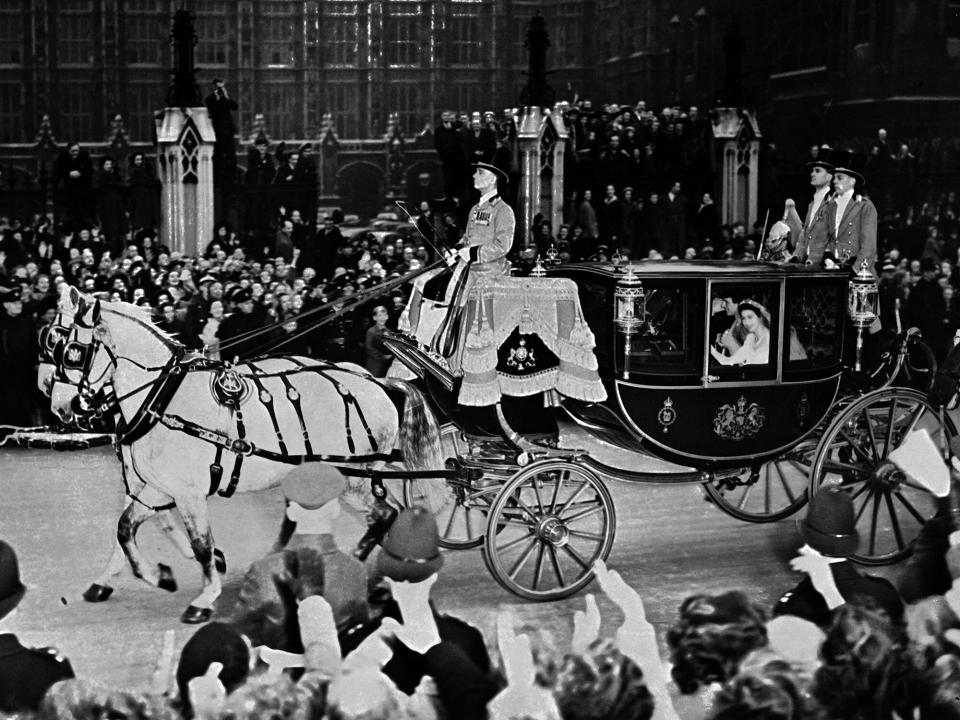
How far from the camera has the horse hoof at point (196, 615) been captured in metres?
6.39

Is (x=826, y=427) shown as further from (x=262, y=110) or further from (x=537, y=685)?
(x=262, y=110)

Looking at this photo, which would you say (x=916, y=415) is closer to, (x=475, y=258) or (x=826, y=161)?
(x=826, y=161)

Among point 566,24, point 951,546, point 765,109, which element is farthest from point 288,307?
point 951,546

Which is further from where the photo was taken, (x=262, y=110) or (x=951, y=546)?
(x=262, y=110)

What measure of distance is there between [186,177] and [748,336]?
7.55 metres

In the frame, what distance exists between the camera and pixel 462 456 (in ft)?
23.8

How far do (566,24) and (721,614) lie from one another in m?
11.2

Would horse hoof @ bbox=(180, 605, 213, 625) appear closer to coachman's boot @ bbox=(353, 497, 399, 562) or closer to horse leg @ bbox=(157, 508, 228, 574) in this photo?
horse leg @ bbox=(157, 508, 228, 574)

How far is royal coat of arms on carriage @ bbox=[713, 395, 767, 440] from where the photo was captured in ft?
23.5

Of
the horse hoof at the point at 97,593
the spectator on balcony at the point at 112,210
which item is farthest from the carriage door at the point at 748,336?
the spectator on balcony at the point at 112,210

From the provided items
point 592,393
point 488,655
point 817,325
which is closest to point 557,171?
point 817,325

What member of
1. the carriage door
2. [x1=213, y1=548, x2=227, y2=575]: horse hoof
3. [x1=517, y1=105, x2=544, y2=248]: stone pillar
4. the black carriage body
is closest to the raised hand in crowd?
the black carriage body

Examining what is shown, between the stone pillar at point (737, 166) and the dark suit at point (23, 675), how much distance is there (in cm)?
1200

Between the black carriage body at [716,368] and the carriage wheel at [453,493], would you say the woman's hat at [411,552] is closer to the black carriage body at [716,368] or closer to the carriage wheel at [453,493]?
the carriage wheel at [453,493]
